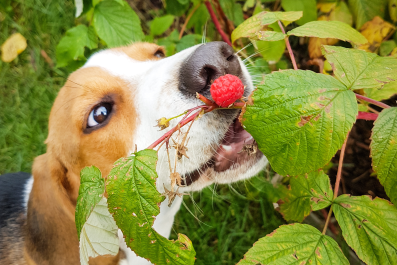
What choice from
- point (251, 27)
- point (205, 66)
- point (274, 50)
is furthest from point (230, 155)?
point (274, 50)

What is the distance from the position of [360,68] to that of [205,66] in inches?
24.7

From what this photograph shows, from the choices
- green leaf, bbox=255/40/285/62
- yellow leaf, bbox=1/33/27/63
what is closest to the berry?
green leaf, bbox=255/40/285/62

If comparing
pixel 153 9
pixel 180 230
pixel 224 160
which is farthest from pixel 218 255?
pixel 153 9

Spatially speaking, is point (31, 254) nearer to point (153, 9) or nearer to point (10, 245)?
point (10, 245)

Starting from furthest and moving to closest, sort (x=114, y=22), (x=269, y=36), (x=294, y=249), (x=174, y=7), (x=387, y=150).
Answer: (x=174, y=7) → (x=114, y=22) → (x=269, y=36) → (x=294, y=249) → (x=387, y=150)

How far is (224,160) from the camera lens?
5.94 feet

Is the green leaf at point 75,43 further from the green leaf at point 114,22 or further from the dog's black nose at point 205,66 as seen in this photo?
the dog's black nose at point 205,66

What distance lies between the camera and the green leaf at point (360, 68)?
110cm

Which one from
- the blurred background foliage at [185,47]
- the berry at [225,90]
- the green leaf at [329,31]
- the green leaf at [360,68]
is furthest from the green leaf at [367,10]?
the berry at [225,90]

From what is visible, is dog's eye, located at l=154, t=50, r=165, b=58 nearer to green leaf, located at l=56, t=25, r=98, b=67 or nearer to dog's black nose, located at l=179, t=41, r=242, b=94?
green leaf, located at l=56, t=25, r=98, b=67

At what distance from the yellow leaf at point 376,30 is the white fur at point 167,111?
1.03 meters

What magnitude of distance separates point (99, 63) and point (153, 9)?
7.95 ft

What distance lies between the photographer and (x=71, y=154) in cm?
197

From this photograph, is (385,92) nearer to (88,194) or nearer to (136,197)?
(136,197)
